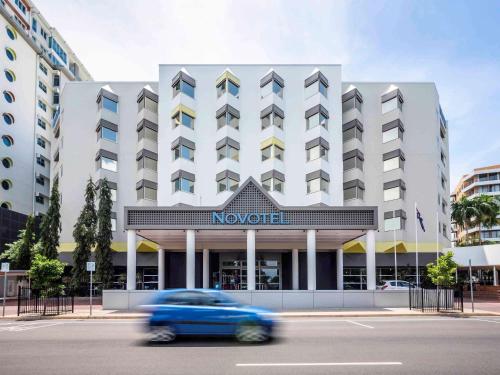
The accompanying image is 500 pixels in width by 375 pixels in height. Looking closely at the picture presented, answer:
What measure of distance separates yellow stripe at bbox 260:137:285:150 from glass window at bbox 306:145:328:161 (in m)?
2.75

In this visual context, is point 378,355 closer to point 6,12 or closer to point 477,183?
point 6,12

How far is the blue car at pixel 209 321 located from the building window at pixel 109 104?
37.4 m

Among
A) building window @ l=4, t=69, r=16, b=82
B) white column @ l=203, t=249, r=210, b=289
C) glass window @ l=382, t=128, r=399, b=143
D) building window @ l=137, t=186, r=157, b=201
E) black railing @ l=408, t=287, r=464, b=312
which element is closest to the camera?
black railing @ l=408, t=287, r=464, b=312

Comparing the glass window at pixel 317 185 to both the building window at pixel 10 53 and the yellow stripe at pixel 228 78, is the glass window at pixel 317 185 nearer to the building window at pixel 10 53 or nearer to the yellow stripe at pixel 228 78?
the yellow stripe at pixel 228 78

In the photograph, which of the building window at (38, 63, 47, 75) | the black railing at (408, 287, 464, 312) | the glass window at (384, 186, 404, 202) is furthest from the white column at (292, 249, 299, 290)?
the building window at (38, 63, 47, 75)

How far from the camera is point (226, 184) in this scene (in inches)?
1791

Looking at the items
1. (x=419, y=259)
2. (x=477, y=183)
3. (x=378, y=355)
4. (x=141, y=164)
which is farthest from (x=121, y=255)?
(x=477, y=183)

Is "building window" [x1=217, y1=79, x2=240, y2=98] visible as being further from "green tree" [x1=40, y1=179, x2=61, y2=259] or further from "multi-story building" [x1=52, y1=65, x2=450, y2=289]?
"green tree" [x1=40, y1=179, x2=61, y2=259]

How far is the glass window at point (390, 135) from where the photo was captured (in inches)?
1878

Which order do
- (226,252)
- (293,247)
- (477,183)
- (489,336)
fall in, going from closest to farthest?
(489,336) < (293,247) < (226,252) < (477,183)

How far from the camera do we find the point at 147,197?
46844 mm

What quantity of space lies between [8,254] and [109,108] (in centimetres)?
1777

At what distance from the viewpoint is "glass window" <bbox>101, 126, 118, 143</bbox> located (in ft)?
155

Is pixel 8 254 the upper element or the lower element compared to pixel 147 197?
lower
